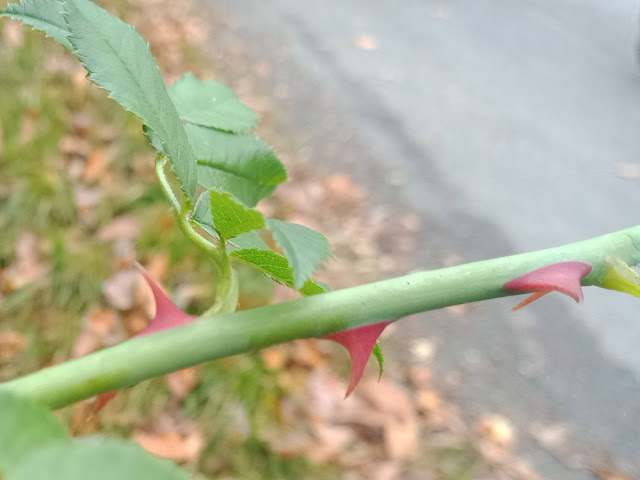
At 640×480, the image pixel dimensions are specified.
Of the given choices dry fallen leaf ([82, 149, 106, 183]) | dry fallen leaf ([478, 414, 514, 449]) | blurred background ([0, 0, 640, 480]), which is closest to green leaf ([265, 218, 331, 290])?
blurred background ([0, 0, 640, 480])

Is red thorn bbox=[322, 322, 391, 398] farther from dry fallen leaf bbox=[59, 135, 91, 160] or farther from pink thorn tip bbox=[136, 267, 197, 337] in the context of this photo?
dry fallen leaf bbox=[59, 135, 91, 160]

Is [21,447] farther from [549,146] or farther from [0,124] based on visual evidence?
[549,146]

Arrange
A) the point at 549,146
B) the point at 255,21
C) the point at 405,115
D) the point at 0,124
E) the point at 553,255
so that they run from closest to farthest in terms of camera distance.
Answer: the point at 553,255, the point at 0,124, the point at 549,146, the point at 405,115, the point at 255,21

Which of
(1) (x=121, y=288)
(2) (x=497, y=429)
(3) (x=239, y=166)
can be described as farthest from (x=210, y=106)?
(2) (x=497, y=429)

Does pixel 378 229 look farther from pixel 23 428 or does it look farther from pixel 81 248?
pixel 23 428

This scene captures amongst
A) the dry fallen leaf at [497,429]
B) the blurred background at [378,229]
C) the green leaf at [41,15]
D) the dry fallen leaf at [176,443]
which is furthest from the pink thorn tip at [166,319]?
the dry fallen leaf at [497,429]

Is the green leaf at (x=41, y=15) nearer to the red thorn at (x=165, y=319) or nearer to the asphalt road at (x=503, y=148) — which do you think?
the red thorn at (x=165, y=319)

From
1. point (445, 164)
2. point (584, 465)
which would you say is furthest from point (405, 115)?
point (584, 465)
